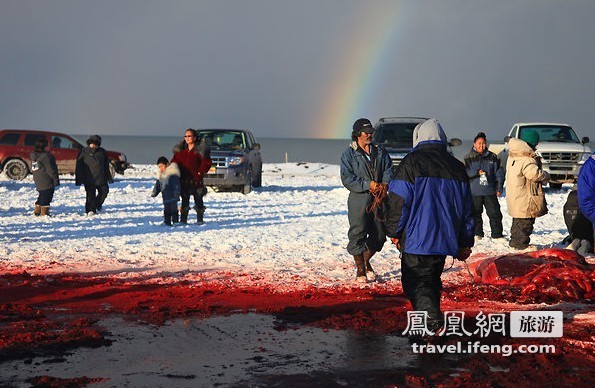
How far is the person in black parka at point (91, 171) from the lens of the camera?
767 inches

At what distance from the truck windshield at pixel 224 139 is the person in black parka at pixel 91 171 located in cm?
812

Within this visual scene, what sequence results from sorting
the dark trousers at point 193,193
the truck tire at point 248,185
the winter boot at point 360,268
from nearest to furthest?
the winter boot at point 360,268 < the dark trousers at point 193,193 < the truck tire at point 248,185

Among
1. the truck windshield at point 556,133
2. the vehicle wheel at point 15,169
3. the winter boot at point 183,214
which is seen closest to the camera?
the winter boot at point 183,214

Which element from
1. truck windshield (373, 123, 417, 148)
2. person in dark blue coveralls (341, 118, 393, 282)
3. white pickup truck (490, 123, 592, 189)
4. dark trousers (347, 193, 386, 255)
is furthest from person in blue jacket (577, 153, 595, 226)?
white pickup truck (490, 123, 592, 189)

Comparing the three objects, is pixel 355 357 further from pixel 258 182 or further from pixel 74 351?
pixel 258 182

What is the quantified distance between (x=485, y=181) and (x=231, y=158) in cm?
1284

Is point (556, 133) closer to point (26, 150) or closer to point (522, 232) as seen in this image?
point (522, 232)

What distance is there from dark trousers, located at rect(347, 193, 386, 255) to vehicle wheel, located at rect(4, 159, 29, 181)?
86.1ft

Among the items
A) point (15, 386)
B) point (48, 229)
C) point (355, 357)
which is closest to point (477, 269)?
point (355, 357)

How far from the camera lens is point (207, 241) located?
1478 cm

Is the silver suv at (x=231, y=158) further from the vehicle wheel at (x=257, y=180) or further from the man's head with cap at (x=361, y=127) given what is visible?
the man's head with cap at (x=361, y=127)

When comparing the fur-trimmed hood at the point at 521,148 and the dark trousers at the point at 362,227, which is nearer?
the dark trousers at the point at 362,227

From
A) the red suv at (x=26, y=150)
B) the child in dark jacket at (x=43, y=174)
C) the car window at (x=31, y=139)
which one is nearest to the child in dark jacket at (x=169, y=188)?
the child in dark jacket at (x=43, y=174)

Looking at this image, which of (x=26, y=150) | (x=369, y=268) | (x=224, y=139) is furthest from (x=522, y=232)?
(x=26, y=150)
